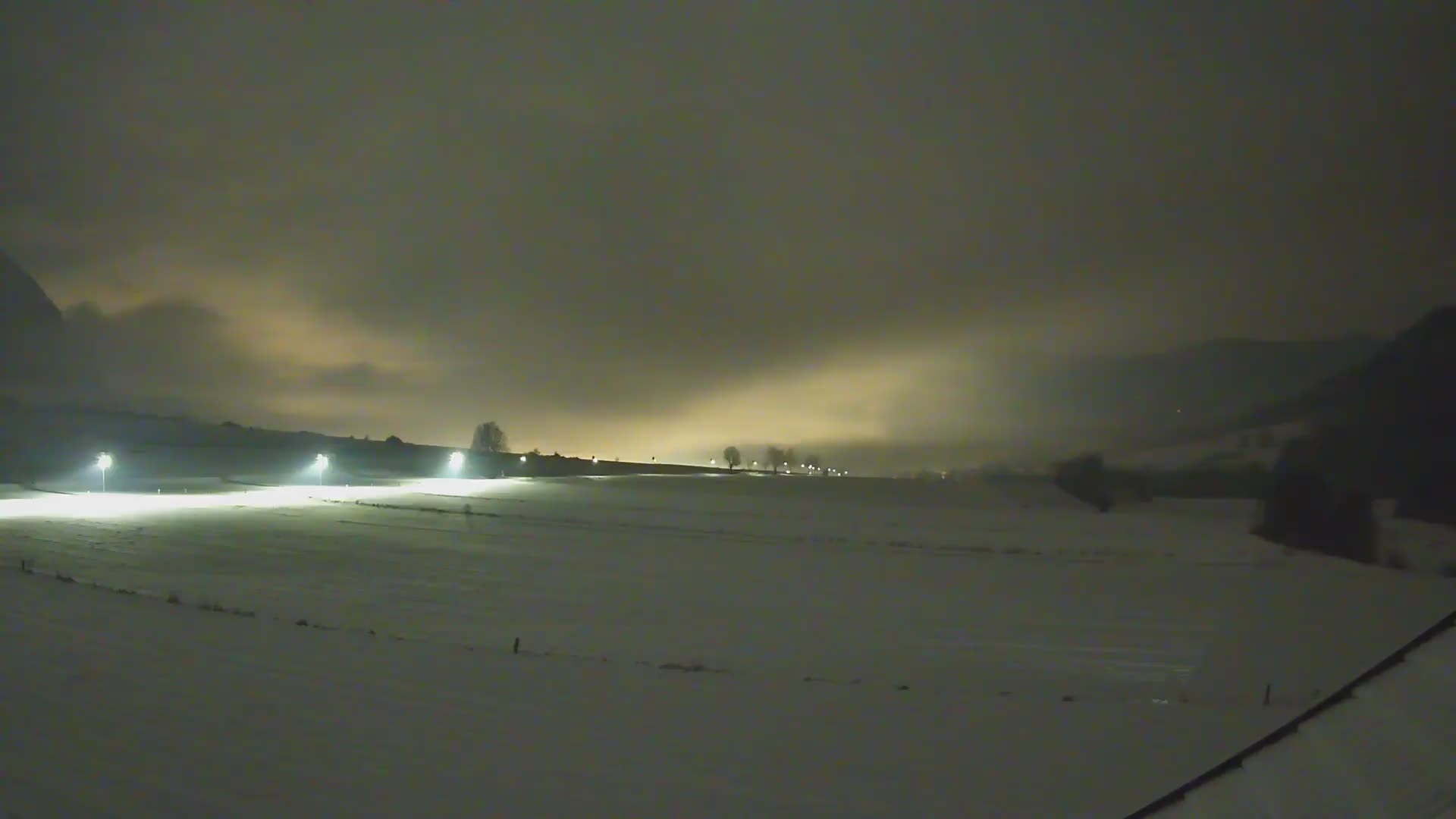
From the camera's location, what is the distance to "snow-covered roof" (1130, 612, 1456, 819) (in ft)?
7.79

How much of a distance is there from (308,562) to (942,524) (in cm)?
2027

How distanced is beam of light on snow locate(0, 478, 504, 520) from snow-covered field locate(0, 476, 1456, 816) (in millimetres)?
9097

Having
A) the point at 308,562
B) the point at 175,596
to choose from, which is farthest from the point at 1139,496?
the point at 175,596

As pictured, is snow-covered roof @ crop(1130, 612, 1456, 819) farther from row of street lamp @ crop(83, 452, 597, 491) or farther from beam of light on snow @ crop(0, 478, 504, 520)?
row of street lamp @ crop(83, 452, 597, 491)

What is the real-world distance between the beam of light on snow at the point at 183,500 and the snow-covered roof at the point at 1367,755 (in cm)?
3004

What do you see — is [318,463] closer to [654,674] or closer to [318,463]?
[318,463]

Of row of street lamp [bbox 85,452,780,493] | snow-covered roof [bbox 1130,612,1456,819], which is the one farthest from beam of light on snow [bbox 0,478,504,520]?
snow-covered roof [bbox 1130,612,1456,819]

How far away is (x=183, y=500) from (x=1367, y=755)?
129ft

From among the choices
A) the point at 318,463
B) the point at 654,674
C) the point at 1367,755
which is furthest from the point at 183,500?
the point at 1367,755

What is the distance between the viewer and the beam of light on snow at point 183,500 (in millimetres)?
26656

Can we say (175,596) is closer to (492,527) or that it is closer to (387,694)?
(387,694)

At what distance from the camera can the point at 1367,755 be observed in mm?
2539

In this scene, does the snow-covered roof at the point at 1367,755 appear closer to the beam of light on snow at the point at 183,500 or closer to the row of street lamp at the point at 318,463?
the beam of light on snow at the point at 183,500

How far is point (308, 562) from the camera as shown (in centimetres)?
1680
